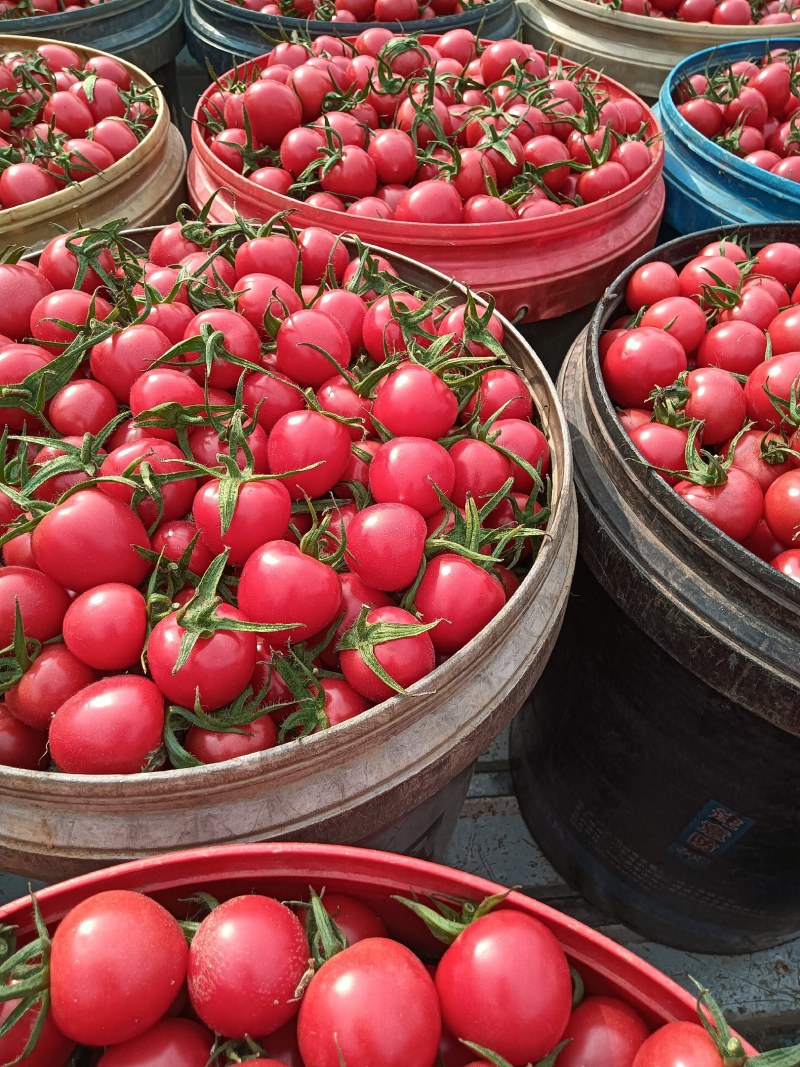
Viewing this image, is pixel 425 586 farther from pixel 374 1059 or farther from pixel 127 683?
pixel 374 1059

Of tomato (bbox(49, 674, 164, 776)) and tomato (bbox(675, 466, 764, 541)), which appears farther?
tomato (bbox(675, 466, 764, 541))

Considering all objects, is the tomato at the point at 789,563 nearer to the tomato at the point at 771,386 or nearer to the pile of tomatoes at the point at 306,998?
the tomato at the point at 771,386

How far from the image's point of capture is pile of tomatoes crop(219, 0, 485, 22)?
9.89 feet

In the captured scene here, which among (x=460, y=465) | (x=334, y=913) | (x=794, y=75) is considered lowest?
(x=334, y=913)

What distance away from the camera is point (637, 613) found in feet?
4.36

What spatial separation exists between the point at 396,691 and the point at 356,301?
874mm

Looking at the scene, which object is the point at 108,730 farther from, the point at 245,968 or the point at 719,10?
the point at 719,10

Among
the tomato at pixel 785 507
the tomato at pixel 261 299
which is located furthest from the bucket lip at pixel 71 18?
the tomato at pixel 785 507

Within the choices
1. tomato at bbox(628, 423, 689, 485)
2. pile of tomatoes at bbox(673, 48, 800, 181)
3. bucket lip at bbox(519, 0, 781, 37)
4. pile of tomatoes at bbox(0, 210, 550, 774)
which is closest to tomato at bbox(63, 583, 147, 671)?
pile of tomatoes at bbox(0, 210, 550, 774)

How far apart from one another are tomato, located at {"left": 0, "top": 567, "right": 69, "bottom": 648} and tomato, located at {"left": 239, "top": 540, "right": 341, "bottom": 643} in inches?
11.3

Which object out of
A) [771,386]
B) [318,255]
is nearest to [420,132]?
[318,255]

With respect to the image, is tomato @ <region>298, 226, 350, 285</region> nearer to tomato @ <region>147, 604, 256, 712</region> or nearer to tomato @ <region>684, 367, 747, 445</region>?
tomato @ <region>684, 367, 747, 445</region>

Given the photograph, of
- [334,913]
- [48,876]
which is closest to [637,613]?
[334,913]

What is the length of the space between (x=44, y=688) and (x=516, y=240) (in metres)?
1.58
